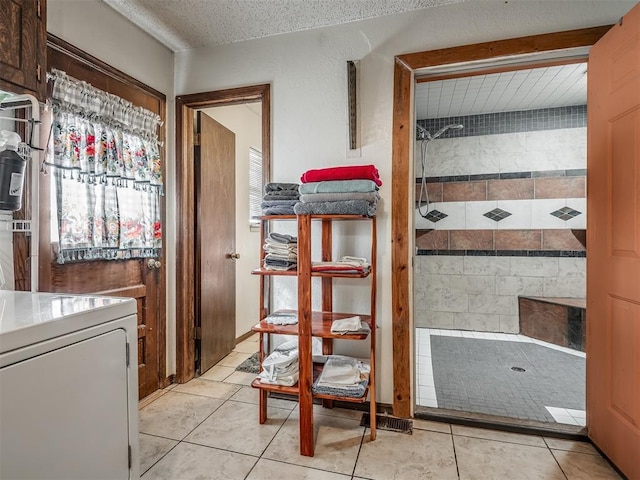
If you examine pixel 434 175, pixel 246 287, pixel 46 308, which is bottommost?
pixel 246 287

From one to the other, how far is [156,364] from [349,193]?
1.86m

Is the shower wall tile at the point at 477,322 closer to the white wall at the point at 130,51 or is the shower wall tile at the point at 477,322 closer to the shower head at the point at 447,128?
the shower head at the point at 447,128

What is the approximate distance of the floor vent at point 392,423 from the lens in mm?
1938

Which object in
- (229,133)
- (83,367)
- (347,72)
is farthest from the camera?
(229,133)

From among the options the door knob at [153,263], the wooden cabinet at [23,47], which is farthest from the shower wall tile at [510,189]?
the wooden cabinet at [23,47]

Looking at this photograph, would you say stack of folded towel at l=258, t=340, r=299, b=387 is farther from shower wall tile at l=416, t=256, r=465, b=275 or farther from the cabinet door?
shower wall tile at l=416, t=256, r=465, b=275

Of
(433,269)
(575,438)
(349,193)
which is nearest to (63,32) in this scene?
(349,193)

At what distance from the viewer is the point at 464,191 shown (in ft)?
13.1

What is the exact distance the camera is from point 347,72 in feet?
7.09

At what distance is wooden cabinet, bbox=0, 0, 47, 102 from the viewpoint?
1297 mm

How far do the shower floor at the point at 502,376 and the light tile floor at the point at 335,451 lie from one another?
0.30 metres

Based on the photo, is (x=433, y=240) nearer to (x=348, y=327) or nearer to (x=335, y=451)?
(x=348, y=327)

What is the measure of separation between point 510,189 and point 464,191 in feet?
1.57

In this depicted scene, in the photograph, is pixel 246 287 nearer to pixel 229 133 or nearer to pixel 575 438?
pixel 229 133
